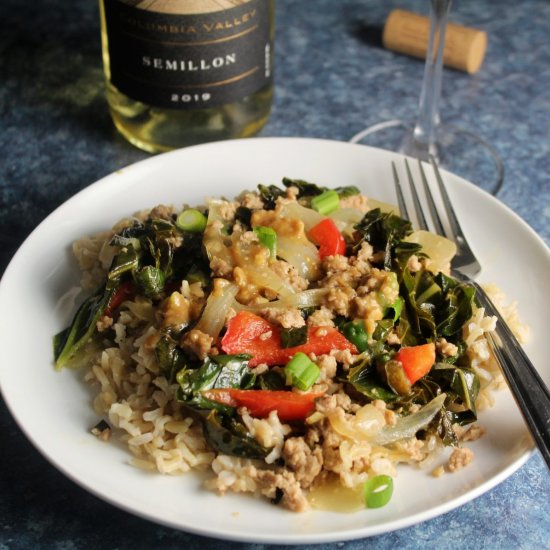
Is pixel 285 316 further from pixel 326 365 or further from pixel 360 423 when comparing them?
pixel 360 423

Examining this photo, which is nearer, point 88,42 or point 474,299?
point 474,299

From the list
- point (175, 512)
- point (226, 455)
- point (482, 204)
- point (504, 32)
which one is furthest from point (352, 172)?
point (504, 32)

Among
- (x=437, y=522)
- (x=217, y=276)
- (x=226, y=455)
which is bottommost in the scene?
(x=437, y=522)

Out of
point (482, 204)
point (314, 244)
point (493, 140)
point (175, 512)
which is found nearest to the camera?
point (175, 512)

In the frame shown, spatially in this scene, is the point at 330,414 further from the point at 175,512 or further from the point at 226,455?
the point at 175,512

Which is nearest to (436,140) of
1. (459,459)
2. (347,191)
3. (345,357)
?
(347,191)

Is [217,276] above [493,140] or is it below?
above
